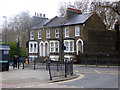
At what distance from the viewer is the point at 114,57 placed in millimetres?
33062

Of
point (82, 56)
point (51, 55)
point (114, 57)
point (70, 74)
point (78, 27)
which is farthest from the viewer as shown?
point (51, 55)

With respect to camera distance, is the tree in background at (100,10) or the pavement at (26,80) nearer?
the pavement at (26,80)

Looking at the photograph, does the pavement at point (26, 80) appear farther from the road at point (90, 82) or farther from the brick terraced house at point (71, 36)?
the brick terraced house at point (71, 36)

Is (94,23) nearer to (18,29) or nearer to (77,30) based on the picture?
(77,30)

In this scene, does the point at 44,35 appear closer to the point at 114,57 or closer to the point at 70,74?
the point at 114,57

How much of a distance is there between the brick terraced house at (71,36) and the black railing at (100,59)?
2216mm

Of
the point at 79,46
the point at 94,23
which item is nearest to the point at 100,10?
the point at 94,23

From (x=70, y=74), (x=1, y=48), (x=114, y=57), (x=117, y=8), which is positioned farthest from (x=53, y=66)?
(x=117, y=8)

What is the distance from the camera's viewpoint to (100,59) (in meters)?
31.8

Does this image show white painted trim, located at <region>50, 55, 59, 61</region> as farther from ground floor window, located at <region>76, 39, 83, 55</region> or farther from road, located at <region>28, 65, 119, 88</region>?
road, located at <region>28, 65, 119, 88</region>

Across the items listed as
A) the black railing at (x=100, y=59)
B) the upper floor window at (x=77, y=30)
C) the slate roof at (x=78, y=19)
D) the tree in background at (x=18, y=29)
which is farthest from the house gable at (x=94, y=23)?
the tree in background at (x=18, y=29)

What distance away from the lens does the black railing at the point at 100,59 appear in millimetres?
31391

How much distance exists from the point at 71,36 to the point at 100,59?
940 cm

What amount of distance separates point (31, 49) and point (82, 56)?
15.3 m
